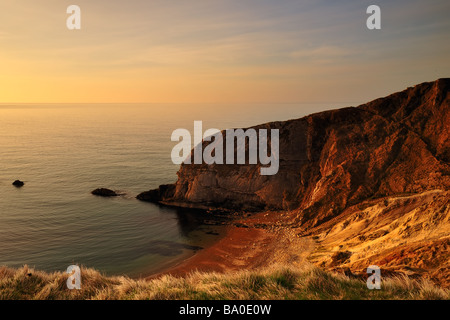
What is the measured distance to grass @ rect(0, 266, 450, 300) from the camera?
7.68 m

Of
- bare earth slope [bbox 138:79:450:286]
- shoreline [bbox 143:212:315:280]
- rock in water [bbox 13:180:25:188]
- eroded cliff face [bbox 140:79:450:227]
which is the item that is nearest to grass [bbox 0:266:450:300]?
bare earth slope [bbox 138:79:450:286]

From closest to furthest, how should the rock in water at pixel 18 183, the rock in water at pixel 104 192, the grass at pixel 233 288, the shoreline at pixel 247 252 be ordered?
the grass at pixel 233 288
the shoreline at pixel 247 252
the rock in water at pixel 104 192
the rock in water at pixel 18 183

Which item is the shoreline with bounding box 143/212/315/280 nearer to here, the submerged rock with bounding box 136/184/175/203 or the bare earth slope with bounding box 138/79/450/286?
the bare earth slope with bounding box 138/79/450/286

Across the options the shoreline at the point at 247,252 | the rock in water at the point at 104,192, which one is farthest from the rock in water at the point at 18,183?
the shoreline at the point at 247,252

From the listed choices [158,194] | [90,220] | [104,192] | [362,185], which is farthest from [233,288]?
[104,192]

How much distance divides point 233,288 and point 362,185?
86.6ft

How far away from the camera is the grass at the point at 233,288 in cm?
768

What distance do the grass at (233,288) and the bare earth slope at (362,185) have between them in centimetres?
601

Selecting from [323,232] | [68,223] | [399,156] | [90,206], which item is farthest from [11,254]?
[399,156]

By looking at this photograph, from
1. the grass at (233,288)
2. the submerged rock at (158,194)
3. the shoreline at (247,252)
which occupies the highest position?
the grass at (233,288)

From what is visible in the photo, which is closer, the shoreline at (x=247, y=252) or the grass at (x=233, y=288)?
the grass at (x=233, y=288)

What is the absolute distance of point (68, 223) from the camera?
38469 mm

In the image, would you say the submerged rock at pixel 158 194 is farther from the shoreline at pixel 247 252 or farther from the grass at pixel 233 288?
the grass at pixel 233 288
